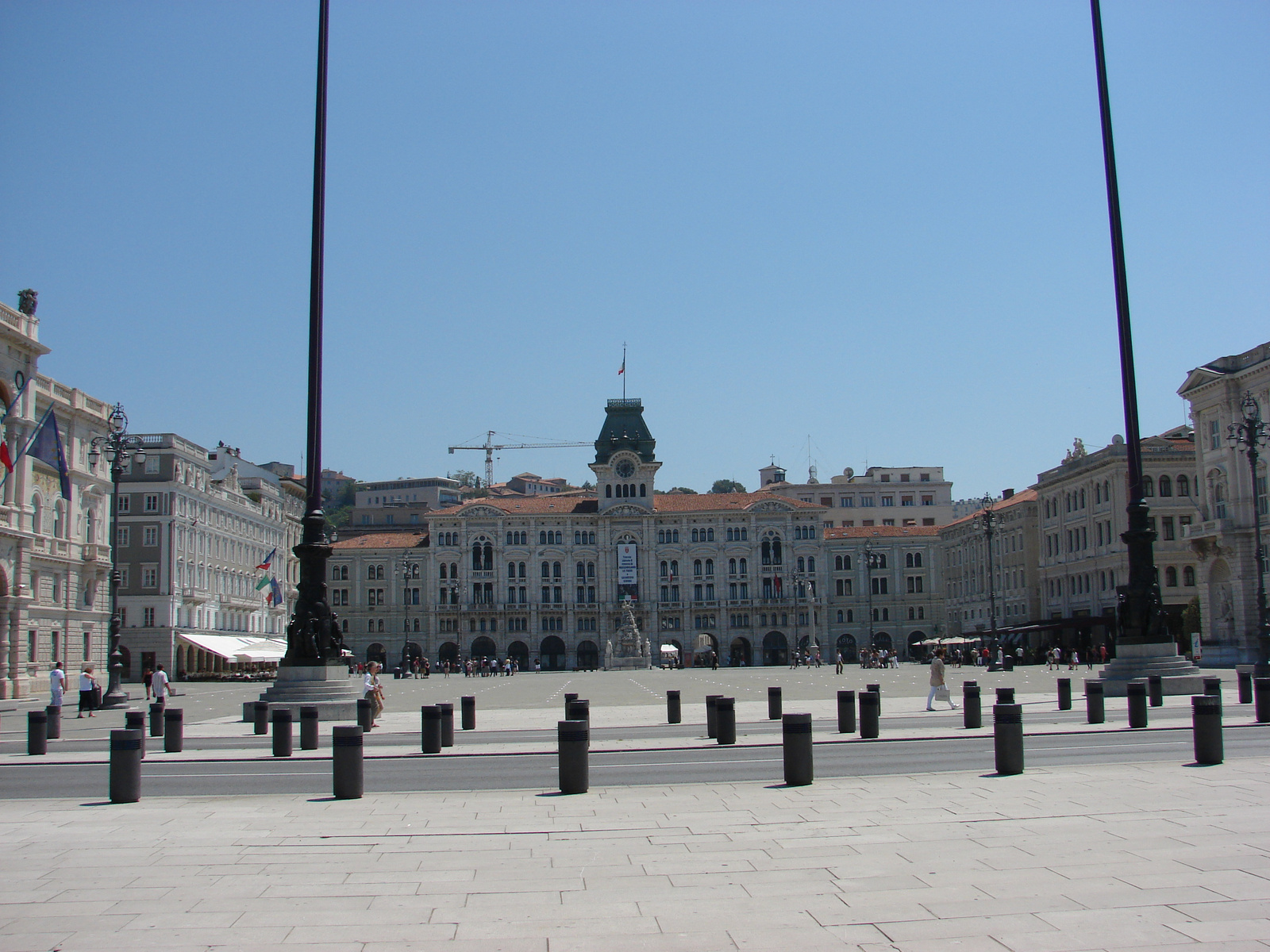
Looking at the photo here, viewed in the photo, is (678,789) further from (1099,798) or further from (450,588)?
(450,588)

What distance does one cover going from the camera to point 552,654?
11419 cm

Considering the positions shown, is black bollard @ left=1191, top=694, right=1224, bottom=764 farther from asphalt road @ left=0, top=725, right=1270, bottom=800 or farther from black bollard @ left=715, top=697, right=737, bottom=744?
black bollard @ left=715, top=697, right=737, bottom=744

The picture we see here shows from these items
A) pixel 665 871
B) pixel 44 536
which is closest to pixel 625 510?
pixel 44 536

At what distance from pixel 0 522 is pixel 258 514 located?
4813cm

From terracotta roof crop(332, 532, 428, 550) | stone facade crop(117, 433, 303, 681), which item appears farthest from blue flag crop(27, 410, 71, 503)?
terracotta roof crop(332, 532, 428, 550)

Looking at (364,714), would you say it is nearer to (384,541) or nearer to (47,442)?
(47,442)

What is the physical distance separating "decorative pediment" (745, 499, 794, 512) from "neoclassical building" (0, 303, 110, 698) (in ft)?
220

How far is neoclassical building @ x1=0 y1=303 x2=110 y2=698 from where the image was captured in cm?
4831

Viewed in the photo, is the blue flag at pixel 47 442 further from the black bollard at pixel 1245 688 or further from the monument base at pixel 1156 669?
the black bollard at pixel 1245 688

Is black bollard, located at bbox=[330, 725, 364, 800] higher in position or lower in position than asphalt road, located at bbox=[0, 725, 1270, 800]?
higher

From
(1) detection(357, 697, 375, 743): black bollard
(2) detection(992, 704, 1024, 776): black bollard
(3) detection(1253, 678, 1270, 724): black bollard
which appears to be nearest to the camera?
(2) detection(992, 704, 1024, 776): black bollard

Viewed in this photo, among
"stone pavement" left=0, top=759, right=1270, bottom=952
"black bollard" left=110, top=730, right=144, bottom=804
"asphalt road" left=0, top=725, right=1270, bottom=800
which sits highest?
"black bollard" left=110, top=730, right=144, bottom=804

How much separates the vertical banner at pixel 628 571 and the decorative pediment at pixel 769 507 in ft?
40.7

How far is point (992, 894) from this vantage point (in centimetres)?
800
